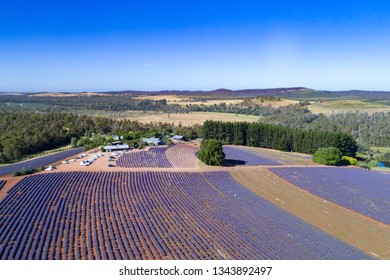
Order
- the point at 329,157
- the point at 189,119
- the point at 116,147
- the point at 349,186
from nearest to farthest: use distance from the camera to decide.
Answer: the point at 349,186 < the point at 329,157 < the point at 116,147 < the point at 189,119

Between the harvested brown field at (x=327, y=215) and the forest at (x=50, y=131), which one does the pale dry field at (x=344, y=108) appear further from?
the harvested brown field at (x=327, y=215)

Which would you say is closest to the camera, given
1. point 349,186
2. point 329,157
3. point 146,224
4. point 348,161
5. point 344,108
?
point 146,224

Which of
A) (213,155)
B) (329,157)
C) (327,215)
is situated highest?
(213,155)

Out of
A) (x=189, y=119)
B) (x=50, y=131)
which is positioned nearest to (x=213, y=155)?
(x=50, y=131)

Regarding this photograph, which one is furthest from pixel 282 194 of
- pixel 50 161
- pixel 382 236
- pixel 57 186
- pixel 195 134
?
pixel 195 134

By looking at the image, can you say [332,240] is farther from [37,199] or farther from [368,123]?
[368,123]

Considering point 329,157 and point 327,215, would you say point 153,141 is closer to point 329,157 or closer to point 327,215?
point 329,157

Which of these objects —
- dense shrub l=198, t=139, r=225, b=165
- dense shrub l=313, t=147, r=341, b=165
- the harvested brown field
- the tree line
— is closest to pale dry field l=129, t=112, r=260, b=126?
the tree line
